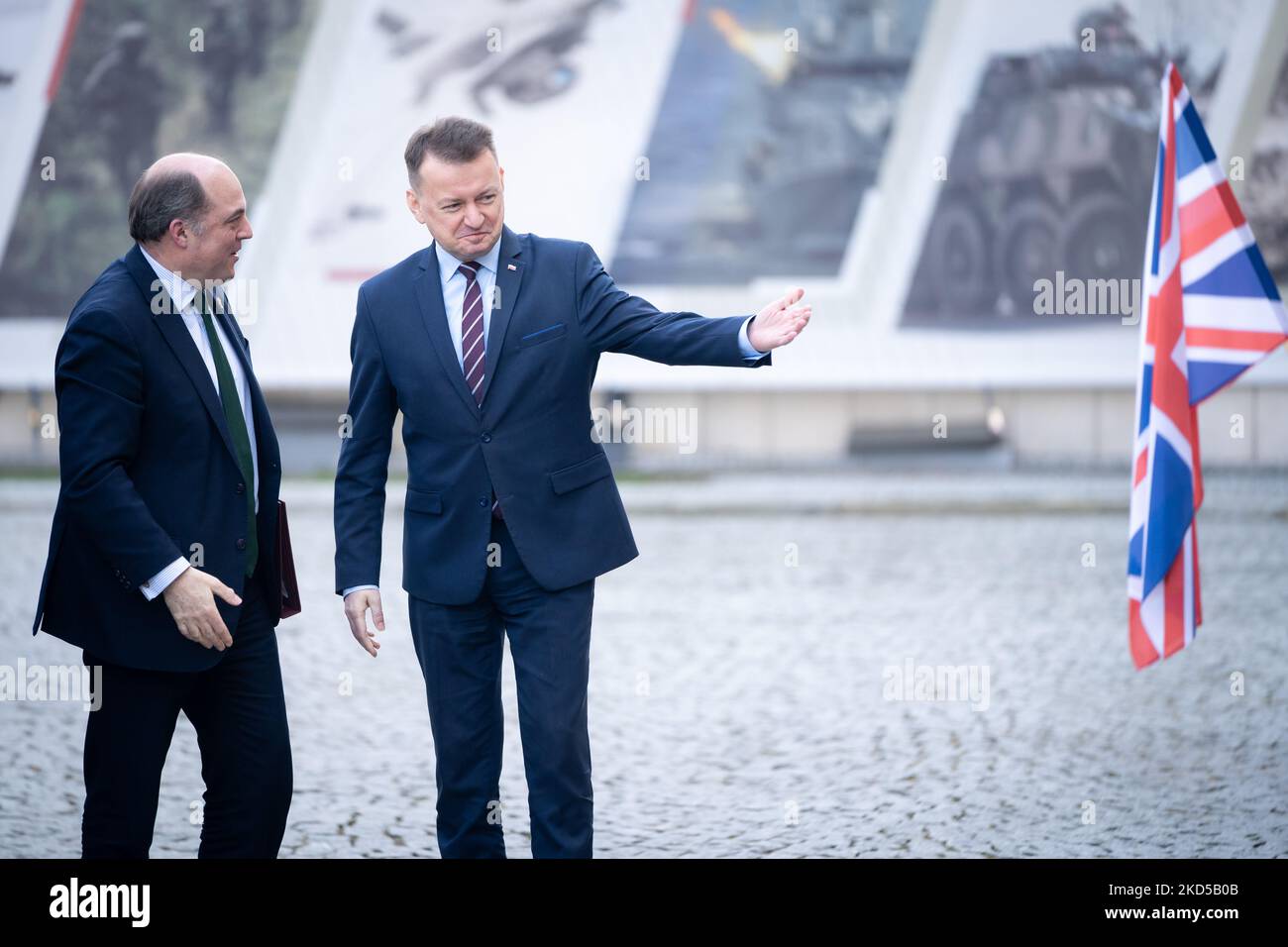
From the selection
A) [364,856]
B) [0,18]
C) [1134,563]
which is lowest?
[364,856]

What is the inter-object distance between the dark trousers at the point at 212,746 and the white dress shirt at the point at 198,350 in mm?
247

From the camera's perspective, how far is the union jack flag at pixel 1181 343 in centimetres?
498

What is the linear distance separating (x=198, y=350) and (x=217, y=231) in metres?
0.28

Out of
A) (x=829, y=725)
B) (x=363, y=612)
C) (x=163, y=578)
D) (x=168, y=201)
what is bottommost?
(x=829, y=725)

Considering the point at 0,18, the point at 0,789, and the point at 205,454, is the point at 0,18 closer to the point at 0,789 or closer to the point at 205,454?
the point at 0,789

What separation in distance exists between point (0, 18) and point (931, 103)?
13035 millimetres

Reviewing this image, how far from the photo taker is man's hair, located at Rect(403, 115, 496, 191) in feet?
12.4

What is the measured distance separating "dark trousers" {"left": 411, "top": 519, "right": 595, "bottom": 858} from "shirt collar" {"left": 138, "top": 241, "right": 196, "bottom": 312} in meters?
0.91

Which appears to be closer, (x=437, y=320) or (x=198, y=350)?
(x=198, y=350)

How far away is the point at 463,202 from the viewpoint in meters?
3.86

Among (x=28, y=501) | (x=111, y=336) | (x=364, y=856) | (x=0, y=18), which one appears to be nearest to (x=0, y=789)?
(x=364, y=856)

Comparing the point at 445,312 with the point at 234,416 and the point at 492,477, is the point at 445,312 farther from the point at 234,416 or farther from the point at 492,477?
the point at 234,416

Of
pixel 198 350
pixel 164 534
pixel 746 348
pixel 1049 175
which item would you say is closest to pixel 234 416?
pixel 198 350
